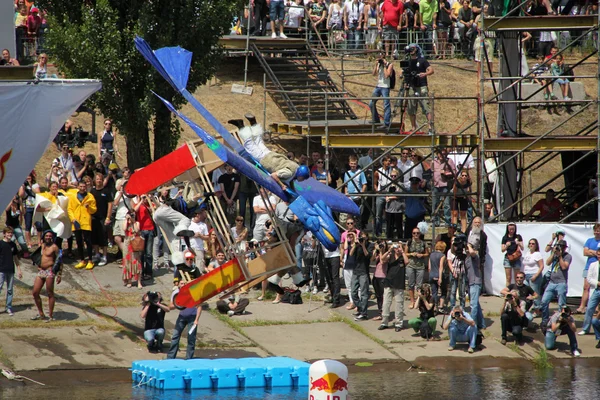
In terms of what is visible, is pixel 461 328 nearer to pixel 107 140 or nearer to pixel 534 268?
pixel 534 268

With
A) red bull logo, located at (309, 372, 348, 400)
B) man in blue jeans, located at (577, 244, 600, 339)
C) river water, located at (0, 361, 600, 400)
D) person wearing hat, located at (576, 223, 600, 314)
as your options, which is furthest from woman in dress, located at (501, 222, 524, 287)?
red bull logo, located at (309, 372, 348, 400)

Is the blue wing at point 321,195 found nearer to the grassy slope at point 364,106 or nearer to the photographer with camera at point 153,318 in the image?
the photographer with camera at point 153,318

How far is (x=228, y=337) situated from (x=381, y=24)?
15.0 meters

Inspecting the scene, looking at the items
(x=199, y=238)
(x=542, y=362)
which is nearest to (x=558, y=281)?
(x=542, y=362)

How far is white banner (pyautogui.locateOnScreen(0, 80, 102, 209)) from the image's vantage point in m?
13.2

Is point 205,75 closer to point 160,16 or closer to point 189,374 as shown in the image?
point 160,16

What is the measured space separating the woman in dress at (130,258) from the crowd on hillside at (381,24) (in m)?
11.2

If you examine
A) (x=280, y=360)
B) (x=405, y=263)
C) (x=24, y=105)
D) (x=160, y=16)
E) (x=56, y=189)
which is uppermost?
(x=160, y=16)

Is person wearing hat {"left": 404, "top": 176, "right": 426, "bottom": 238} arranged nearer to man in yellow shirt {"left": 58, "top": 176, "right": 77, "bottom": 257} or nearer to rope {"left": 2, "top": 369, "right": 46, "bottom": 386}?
man in yellow shirt {"left": 58, "top": 176, "right": 77, "bottom": 257}

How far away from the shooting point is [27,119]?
46.1ft

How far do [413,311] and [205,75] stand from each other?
22.6ft

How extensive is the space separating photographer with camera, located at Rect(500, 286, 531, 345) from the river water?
3.25ft

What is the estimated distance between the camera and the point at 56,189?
19.9 meters

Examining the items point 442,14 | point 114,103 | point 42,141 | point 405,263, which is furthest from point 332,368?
point 442,14
